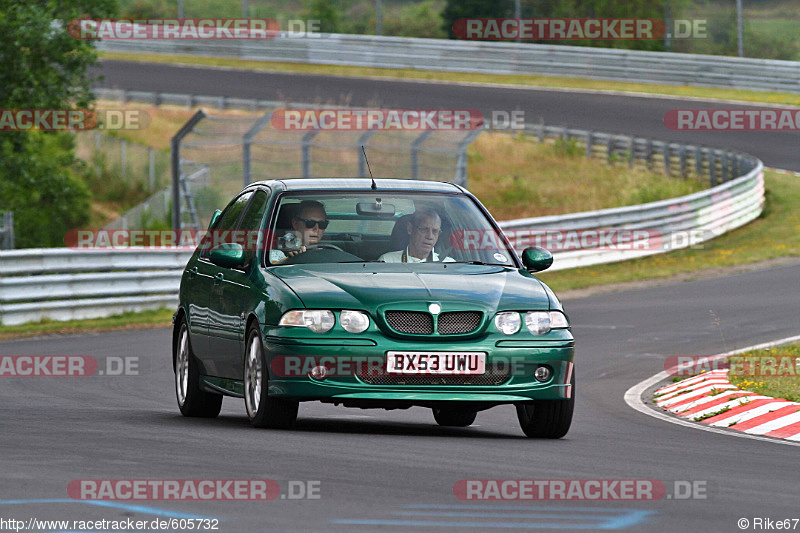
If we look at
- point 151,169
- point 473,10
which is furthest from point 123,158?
point 473,10

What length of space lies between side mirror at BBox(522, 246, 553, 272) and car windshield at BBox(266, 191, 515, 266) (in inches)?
4.5

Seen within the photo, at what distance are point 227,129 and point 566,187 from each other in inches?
538

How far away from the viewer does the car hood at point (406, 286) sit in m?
8.74

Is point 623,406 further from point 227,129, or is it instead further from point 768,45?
point 768,45

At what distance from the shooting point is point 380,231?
9.78 m

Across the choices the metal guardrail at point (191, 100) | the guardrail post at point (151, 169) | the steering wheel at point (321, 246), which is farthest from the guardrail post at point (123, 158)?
the steering wheel at point (321, 246)

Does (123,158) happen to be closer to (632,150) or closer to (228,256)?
(632,150)

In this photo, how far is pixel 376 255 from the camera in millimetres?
9570

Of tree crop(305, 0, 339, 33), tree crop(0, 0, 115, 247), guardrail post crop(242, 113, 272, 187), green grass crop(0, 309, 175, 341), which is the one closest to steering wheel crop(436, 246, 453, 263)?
green grass crop(0, 309, 175, 341)

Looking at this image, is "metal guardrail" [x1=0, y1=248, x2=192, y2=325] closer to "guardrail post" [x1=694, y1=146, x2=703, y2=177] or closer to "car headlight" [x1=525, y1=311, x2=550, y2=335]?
"car headlight" [x1=525, y1=311, x2=550, y2=335]

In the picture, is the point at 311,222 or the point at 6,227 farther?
the point at 6,227

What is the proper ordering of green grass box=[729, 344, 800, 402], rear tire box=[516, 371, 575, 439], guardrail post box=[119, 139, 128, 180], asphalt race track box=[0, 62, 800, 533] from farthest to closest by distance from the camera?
guardrail post box=[119, 139, 128, 180] < green grass box=[729, 344, 800, 402] < rear tire box=[516, 371, 575, 439] < asphalt race track box=[0, 62, 800, 533]

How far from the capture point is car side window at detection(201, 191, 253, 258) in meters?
10.5

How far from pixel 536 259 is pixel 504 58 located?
1698 inches
